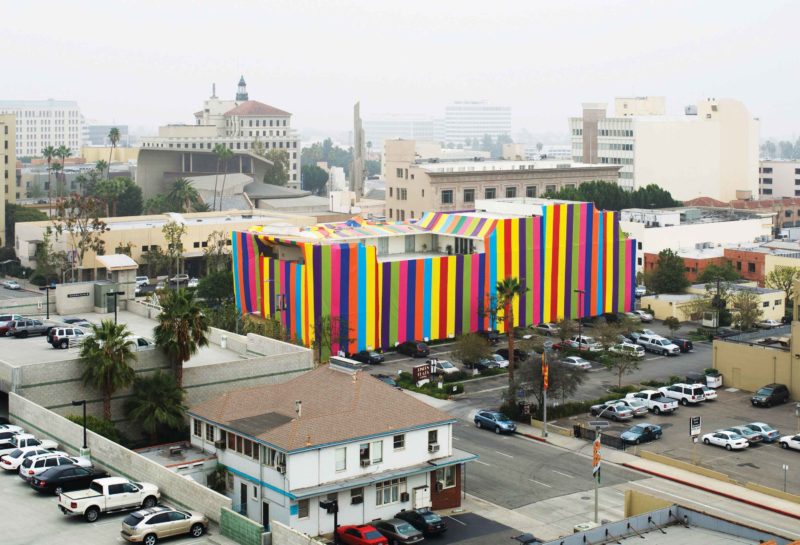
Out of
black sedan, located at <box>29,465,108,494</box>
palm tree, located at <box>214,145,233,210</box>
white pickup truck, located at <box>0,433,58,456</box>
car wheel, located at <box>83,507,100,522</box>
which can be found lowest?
car wheel, located at <box>83,507,100,522</box>

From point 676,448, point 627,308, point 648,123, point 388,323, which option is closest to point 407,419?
point 676,448

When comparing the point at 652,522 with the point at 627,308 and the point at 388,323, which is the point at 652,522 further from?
the point at 627,308

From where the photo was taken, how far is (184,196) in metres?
156

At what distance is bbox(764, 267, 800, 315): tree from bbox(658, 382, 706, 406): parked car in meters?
33.2

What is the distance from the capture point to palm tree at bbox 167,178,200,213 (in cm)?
15450

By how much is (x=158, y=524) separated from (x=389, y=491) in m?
11.8

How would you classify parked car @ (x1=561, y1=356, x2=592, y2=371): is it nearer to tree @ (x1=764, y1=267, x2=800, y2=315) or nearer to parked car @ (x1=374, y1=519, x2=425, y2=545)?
tree @ (x1=764, y1=267, x2=800, y2=315)

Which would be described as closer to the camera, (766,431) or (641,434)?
(641,434)

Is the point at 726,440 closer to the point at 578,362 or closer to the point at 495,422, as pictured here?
the point at 495,422

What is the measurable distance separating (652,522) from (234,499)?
1871cm

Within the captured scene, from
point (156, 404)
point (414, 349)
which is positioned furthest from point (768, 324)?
point (156, 404)

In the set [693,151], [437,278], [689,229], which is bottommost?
[437,278]

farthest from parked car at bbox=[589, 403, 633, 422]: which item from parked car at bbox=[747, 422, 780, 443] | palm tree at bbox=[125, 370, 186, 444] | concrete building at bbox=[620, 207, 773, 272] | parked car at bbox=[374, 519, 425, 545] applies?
concrete building at bbox=[620, 207, 773, 272]

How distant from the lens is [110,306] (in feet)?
230
